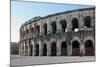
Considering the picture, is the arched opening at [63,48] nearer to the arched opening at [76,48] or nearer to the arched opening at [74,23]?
the arched opening at [76,48]

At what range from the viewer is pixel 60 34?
13.5 feet

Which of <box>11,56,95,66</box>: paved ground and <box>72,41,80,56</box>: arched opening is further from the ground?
<box>72,41,80,56</box>: arched opening

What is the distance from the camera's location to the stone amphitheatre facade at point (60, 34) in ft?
12.6

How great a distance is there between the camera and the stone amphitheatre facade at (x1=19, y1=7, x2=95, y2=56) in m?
3.85

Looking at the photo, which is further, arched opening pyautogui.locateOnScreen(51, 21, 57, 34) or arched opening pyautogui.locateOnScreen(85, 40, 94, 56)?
arched opening pyautogui.locateOnScreen(85, 40, 94, 56)

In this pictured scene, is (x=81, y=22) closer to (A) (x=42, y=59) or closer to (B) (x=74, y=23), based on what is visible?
(B) (x=74, y=23)

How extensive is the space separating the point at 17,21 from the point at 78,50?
4.34 ft

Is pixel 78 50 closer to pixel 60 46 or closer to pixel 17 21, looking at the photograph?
pixel 60 46

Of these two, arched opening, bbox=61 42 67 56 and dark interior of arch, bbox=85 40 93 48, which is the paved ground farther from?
dark interior of arch, bbox=85 40 93 48

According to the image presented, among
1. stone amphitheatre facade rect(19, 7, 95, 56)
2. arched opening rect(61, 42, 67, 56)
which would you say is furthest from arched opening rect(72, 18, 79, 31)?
arched opening rect(61, 42, 67, 56)

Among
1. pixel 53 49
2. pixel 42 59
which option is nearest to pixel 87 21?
pixel 53 49

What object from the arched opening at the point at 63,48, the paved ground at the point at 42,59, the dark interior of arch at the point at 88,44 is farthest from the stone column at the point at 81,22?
the paved ground at the point at 42,59

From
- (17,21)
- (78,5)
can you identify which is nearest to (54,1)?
(78,5)
